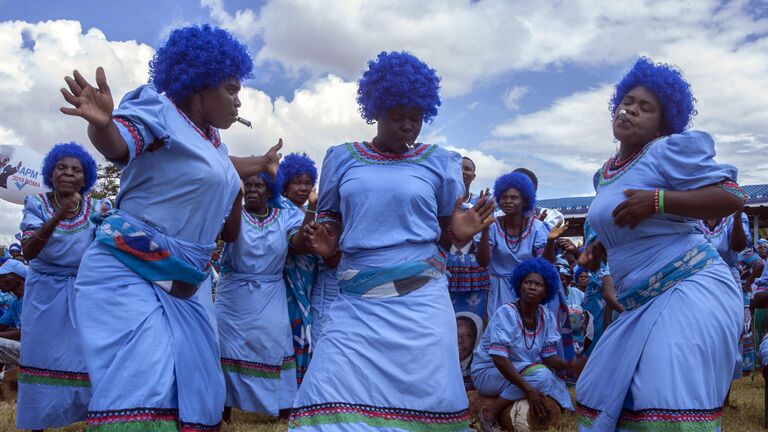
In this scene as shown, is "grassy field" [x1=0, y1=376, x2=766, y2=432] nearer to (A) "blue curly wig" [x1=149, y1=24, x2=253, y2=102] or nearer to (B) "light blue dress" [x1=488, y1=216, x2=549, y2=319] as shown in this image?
(B) "light blue dress" [x1=488, y1=216, x2=549, y2=319]


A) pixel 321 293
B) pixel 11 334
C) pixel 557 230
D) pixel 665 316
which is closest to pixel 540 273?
pixel 557 230

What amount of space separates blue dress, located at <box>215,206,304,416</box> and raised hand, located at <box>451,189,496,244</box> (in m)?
2.69

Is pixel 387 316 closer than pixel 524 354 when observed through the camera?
Yes

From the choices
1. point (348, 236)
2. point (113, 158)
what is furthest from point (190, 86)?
point (348, 236)

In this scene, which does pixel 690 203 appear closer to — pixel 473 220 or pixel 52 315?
pixel 473 220

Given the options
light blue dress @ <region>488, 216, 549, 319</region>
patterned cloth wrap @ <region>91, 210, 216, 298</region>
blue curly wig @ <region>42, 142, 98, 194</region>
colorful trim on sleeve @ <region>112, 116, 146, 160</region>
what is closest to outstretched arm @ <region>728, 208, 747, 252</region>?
light blue dress @ <region>488, 216, 549, 319</region>

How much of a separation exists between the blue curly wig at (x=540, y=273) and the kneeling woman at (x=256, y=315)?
2.01 metres

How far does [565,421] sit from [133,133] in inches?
170

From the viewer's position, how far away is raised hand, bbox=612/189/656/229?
3271mm

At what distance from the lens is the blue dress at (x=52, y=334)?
5262mm

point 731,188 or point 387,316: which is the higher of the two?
point 731,188

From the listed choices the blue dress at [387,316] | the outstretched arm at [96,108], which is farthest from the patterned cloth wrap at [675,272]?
the outstretched arm at [96,108]

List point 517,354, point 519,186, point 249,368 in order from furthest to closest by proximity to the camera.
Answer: point 519,186, point 249,368, point 517,354

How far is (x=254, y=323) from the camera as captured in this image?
598 cm
